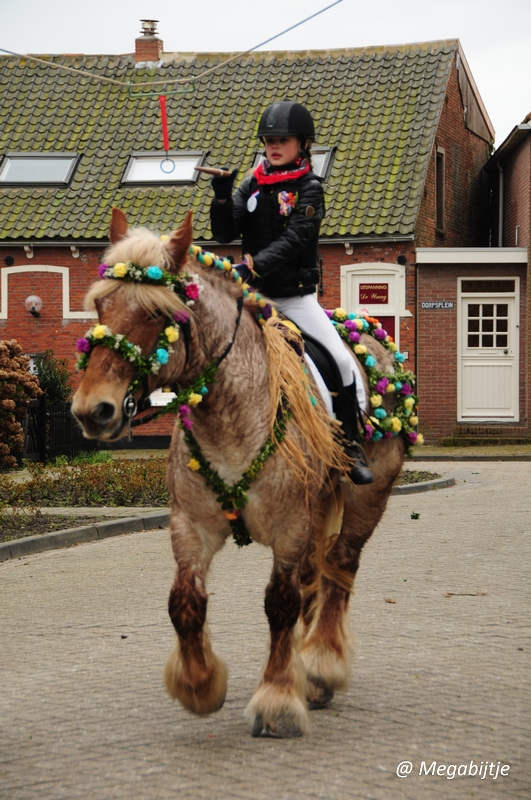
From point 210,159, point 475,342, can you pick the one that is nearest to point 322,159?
point 210,159

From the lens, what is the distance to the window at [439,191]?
1090 inches

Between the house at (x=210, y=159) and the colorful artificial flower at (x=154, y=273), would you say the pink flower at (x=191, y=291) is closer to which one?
the colorful artificial flower at (x=154, y=273)

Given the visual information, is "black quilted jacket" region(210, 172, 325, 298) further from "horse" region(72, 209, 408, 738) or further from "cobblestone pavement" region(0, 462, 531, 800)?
"cobblestone pavement" region(0, 462, 531, 800)

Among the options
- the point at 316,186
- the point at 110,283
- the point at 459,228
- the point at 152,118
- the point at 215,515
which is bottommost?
the point at 215,515

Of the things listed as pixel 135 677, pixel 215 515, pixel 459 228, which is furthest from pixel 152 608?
pixel 459 228

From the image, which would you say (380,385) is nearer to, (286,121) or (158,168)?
(286,121)

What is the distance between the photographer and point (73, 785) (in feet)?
13.8

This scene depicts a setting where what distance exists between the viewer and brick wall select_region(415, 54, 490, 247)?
26062 mm

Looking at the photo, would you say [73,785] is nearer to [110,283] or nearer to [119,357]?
[119,357]

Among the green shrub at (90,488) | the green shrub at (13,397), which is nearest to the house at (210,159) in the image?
the green shrub at (13,397)

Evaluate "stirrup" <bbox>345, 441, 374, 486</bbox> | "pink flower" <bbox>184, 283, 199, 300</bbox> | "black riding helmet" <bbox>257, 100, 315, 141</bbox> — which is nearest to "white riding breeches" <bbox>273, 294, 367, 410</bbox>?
"stirrup" <bbox>345, 441, 374, 486</bbox>

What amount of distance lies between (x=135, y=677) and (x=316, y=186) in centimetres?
263

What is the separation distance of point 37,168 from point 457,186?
10478 millimetres

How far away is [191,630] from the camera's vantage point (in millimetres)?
4777
